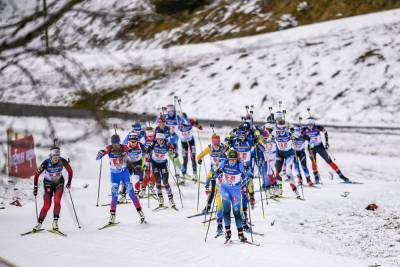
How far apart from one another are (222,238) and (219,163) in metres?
2.22

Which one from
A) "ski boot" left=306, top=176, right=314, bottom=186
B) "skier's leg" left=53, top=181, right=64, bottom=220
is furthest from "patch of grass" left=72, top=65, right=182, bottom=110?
"skier's leg" left=53, top=181, right=64, bottom=220

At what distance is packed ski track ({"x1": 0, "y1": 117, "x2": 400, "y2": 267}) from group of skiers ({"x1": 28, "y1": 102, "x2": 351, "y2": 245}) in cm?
59

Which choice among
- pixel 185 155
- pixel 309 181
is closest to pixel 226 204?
pixel 309 181

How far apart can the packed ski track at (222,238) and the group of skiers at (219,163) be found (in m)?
0.59

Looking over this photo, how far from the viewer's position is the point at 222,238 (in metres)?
11.5

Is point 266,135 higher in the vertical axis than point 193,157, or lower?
higher

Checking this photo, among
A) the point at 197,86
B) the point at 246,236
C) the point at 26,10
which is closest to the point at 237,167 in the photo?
the point at 246,236

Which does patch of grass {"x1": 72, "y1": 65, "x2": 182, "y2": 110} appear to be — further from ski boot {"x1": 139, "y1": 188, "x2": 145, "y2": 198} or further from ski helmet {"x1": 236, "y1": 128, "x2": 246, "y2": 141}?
ski helmet {"x1": 236, "y1": 128, "x2": 246, "y2": 141}

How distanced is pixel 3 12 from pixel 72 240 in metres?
8.38

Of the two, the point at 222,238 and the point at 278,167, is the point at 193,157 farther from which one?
the point at 222,238

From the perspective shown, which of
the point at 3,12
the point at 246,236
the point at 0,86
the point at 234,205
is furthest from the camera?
the point at 246,236

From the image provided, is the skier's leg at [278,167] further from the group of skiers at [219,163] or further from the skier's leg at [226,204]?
the skier's leg at [226,204]

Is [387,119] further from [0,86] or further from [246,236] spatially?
[0,86]

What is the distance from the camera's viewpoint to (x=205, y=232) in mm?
12070
